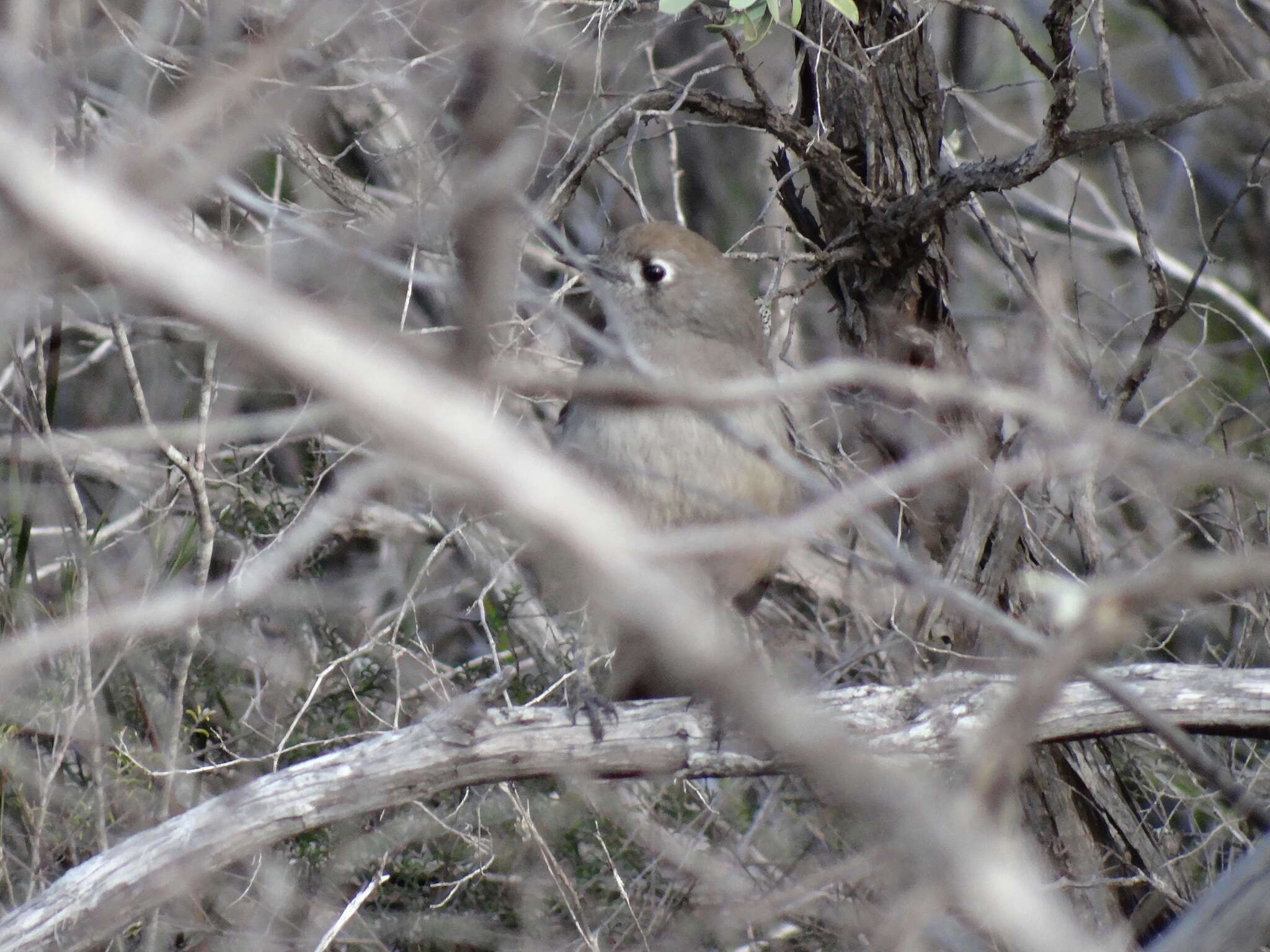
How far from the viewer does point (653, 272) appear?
4.57 m

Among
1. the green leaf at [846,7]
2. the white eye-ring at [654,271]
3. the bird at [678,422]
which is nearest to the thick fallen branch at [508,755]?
the bird at [678,422]

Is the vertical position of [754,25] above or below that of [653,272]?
above

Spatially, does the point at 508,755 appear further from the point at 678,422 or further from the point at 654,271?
the point at 654,271

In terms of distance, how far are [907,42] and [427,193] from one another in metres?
1.93

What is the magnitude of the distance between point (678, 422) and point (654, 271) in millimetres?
675

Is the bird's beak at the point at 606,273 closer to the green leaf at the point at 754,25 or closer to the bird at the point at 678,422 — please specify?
the bird at the point at 678,422

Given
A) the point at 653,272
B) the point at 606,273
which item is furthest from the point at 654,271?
the point at 606,273

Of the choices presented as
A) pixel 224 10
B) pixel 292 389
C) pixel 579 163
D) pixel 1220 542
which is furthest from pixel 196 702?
pixel 1220 542

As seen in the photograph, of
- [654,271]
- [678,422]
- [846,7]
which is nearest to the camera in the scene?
[846,7]

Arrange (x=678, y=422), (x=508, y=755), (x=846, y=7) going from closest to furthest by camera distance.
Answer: (x=508, y=755) < (x=846, y=7) < (x=678, y=422)

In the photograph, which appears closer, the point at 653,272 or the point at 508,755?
the point at 508,755

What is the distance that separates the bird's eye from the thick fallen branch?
1.56 m

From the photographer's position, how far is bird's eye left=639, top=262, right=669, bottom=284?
4.56 m

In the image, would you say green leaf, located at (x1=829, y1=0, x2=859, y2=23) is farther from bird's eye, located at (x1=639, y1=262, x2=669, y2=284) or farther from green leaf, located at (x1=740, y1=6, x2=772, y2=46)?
bird's eye, located at (x1=639, y1=262, x2=669, y2=284)
